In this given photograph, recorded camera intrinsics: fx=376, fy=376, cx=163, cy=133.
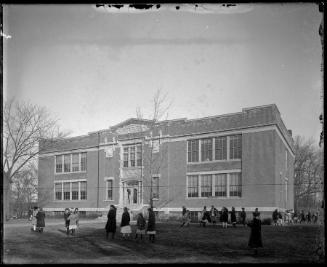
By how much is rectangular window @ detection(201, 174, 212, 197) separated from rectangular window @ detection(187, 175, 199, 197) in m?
0.42

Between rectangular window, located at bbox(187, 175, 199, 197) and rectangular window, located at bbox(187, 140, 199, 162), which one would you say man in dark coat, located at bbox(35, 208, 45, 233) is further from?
rectangular window, located at bbox(187, 140, 199, 162)

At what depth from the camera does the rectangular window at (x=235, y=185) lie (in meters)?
24.8

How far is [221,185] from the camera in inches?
1012

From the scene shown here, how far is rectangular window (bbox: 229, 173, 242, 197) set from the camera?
24.8m

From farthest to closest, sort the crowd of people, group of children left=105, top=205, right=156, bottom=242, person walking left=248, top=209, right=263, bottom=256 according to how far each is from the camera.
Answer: the crowd of people → group of children left=105, top=205, right=156, bottom=242 → person walking left=248, top=209, right=263, bottom=256

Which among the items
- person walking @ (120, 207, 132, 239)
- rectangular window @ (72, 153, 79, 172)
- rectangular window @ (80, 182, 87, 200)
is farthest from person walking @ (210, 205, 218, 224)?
rectangular window @ (80, 182, 87, 200)

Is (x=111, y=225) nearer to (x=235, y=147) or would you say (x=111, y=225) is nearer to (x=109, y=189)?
(x=235, y=147)

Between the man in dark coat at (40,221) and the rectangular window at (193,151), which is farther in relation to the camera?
the rectangular window at (193,151)

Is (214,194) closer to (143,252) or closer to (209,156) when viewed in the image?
(209,156)

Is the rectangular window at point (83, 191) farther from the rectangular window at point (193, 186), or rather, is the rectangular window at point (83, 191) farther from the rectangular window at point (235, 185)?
the rectangular window at point (235, 185)

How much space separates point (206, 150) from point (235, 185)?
3076 mm

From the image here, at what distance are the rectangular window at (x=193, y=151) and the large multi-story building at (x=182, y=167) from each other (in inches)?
2.8

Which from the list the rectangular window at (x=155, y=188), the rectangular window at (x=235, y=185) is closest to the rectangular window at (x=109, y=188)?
the rectangular window at (x=155, y=188)

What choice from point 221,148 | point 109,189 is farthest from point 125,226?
point 109,189
